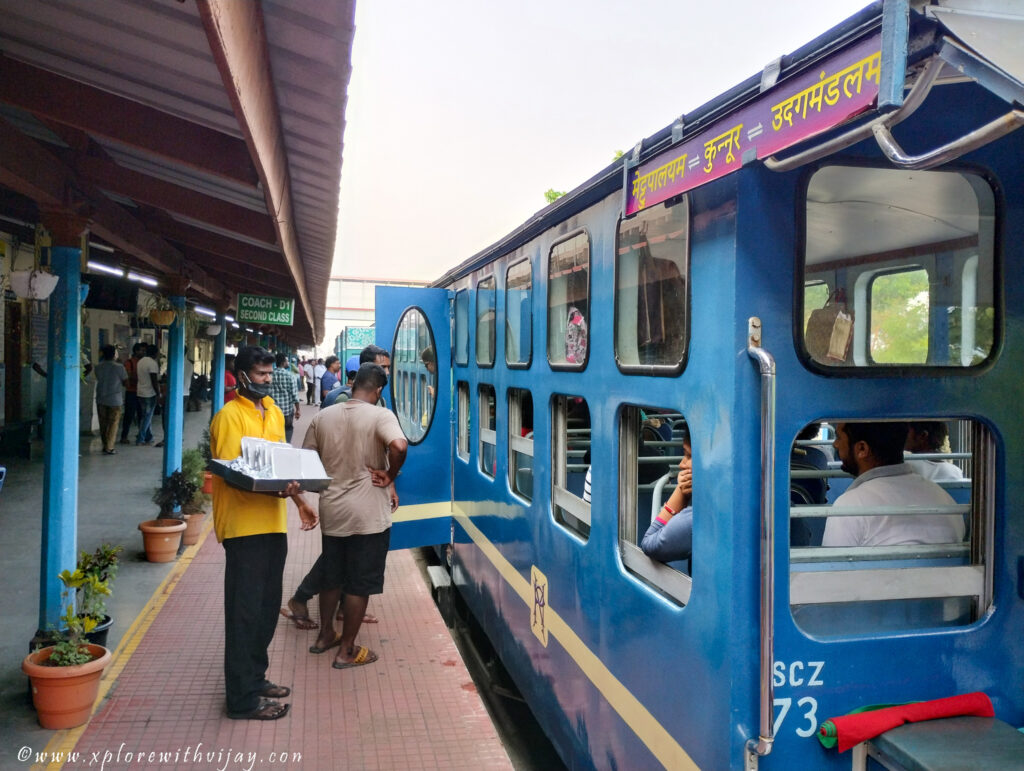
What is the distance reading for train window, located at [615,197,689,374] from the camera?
2.53 meters

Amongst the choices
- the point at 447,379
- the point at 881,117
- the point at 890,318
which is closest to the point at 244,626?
the point at 447,379

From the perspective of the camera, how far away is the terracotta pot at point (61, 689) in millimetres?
3922

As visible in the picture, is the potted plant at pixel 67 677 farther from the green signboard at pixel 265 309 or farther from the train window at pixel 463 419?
the green signboard at pixel 265 309

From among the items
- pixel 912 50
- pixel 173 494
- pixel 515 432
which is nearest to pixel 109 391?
pixel 173 494

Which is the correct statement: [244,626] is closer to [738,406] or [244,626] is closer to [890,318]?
[738,406]

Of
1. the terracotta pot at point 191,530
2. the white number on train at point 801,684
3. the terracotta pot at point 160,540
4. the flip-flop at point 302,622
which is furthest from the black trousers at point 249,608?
the terracotta pot at point 191,530

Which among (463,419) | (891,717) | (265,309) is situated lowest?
(891,717)

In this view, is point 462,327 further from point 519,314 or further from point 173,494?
point 173,494

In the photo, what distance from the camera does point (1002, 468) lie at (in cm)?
235

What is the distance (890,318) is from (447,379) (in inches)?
172

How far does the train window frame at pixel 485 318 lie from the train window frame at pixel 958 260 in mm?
2883

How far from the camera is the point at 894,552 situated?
2404mm

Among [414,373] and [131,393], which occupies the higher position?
[414,373]

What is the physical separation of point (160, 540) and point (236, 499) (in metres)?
3.51
